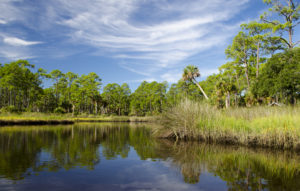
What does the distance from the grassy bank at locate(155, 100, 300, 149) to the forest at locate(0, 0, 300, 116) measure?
5.48 ft

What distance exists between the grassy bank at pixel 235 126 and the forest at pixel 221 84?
1.67 meters

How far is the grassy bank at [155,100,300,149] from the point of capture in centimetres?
948

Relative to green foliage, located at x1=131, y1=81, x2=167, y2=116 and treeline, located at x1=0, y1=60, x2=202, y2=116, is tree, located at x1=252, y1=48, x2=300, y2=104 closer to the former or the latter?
treeline, located at x1=0, y1=60, x2=202, y2=116

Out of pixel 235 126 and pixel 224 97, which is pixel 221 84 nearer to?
pixel 224 97

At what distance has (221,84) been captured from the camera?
110 feet

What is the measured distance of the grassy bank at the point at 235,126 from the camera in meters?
9.48

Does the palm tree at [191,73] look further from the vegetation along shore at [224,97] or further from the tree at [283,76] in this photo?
the tree at [283,76]

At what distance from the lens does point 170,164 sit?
22.6 ft

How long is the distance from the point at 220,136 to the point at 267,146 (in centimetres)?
234

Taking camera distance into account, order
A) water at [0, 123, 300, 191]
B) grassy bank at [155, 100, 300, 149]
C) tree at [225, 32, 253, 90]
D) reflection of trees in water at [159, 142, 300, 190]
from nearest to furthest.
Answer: water at [0, 123, 300, 191]
reflection of trees in water at [159, 142, 300, 190]
grassy bank at [155, 100, 300, 149]
tree at [225, 32, 253, 90]

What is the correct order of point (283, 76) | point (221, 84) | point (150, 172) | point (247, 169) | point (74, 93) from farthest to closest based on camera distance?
point (74, 93) → point (221, 84) → point (283, 76) → point (247, 169) → point (150, 172)

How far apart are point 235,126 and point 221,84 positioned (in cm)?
2381

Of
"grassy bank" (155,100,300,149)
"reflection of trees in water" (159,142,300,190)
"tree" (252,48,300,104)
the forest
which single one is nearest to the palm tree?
the forest

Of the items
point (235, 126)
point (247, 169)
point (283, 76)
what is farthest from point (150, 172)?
point (283, 76)
